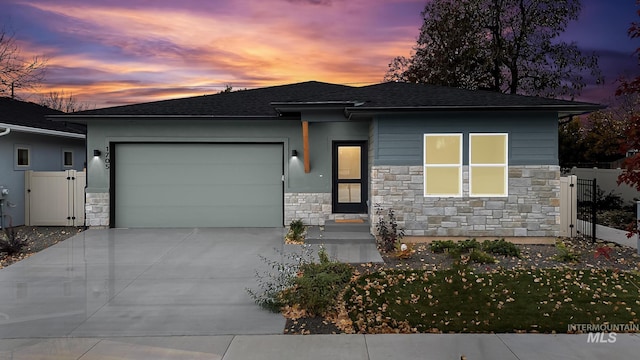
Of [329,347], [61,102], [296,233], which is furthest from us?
[61,102]

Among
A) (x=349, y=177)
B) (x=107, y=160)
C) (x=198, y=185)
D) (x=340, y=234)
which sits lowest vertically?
(x=340, y=234)

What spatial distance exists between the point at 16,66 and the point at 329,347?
21.9m

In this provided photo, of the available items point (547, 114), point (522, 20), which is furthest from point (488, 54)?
point (547, 114)

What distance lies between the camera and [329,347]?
14.5 ft

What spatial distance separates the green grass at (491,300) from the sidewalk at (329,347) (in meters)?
0.31

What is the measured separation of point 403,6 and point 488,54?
9392 millimetres

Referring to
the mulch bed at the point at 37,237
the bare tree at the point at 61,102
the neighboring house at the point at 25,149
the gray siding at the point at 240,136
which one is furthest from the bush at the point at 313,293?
the bare tree at the point at 61,102

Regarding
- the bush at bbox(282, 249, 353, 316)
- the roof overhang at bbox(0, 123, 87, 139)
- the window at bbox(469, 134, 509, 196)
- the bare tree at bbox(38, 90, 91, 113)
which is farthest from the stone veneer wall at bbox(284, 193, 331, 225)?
the bare tree at bbox(38, 90, 91, 113)

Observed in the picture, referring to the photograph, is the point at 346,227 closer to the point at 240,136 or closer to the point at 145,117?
the point at 240,136

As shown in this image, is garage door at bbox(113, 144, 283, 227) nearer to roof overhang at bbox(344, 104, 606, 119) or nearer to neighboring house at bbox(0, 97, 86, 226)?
neighboring house at bbox(0, 97, 86, 226)

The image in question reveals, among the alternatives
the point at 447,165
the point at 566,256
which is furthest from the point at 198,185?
→ the point at 566,256

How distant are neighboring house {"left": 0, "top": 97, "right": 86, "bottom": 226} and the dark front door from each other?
27.9 feet

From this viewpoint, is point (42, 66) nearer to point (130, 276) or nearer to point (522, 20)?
point (130, 276)

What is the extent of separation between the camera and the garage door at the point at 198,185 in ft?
41.4
